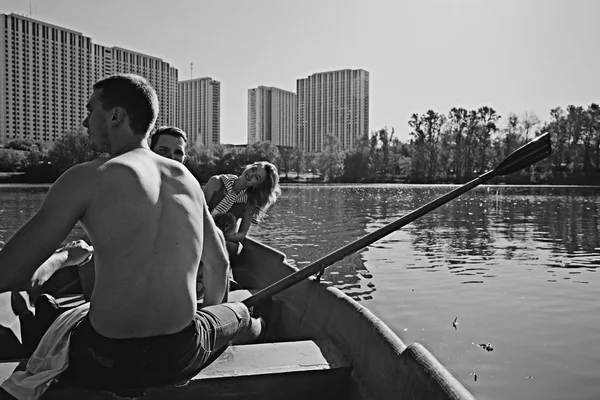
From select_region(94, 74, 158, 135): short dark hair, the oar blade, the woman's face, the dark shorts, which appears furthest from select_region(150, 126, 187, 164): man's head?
the dark shorts

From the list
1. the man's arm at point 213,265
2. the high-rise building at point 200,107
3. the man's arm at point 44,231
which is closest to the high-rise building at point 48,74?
the high-rise building at point 200,107

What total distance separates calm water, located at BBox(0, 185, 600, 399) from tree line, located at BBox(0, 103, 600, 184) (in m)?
45.3

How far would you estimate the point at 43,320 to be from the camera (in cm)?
305

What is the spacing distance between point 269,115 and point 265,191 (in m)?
127

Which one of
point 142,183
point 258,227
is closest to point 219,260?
point 142,183

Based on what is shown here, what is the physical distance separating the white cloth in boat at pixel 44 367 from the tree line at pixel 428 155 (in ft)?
192

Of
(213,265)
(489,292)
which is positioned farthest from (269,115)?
(213,265)

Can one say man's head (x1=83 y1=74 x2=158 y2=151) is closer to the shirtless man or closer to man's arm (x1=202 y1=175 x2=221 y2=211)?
the shirtless man

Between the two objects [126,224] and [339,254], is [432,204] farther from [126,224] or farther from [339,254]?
[126,224]

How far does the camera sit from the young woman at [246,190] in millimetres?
4863

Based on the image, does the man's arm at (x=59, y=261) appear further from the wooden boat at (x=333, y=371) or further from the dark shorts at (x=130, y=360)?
the dark shorts at (x=130, y=360)

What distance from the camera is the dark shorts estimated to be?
1878 millimetres

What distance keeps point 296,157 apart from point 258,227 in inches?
2575

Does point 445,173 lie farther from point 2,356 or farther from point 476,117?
point 2,356
